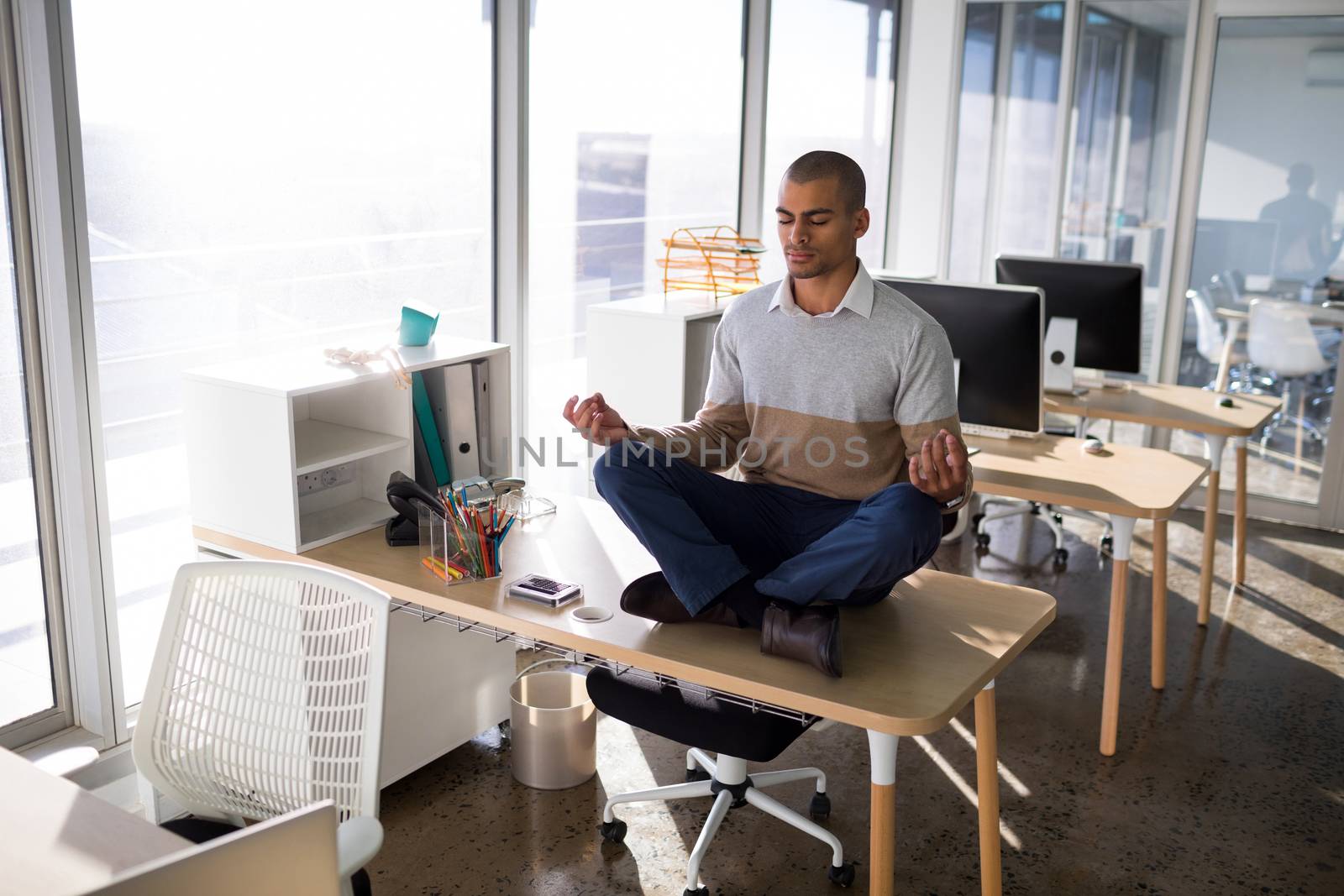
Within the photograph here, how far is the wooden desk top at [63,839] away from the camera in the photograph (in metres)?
1.40

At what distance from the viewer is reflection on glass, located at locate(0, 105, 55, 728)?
102 inches

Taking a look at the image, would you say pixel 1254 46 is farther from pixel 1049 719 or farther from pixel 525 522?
pixel 525 522

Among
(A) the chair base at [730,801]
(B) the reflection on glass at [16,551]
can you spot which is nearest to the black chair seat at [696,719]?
(A) the chair base at [730,801]

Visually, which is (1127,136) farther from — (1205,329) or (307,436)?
(307,436)

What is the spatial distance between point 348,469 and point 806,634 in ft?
4.65

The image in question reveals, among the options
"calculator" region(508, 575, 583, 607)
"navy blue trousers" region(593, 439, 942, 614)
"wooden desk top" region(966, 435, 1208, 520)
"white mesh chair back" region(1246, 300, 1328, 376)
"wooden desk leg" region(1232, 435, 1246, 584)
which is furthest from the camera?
"white mesh chair back" region(1246, 300, 1328, 376)

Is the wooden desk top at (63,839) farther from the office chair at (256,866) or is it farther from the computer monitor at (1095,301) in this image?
the computer monitor at (1095,301)

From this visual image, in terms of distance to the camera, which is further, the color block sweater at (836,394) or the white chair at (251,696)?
the color block sweater at (836,394)

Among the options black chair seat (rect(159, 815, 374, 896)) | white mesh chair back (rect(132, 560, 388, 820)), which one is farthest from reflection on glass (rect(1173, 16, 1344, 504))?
black chair seat (rect(159, 815, 374, 896))

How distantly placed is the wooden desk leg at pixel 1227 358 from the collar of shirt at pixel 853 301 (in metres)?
3.61

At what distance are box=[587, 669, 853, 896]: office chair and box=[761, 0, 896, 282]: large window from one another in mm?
3049

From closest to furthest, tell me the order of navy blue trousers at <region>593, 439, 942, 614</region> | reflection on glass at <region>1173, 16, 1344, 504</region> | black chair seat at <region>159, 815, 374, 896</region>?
1. black chair seat at <region>159, 815, 374, 896</region>
2. navy blue trousers at <region>593, 439, 942, 614</region>
3. reflection on glass at <region>1173, 16, 1344, 504</region>

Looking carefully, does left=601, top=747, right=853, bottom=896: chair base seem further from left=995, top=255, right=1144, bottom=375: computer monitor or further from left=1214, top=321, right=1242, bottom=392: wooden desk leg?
left=1214, top=321, right=1242, bottom=392: wooden desk leg

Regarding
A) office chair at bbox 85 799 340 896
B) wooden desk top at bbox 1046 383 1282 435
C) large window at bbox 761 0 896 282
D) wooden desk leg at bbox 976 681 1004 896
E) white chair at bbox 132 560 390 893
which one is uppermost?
large window at bbox 761 0 896 282
